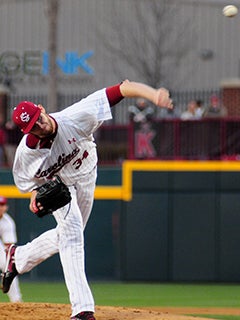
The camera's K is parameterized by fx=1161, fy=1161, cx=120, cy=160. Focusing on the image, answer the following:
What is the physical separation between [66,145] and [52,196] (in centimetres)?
41

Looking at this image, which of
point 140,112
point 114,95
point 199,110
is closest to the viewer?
point 114,95

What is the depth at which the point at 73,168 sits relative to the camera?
9141 mm

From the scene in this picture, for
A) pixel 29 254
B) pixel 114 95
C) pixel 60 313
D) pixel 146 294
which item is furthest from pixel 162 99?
pixel 146 294

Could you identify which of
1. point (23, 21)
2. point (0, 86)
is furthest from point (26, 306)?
point (23, 21)

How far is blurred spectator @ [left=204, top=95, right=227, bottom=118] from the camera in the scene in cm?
1727

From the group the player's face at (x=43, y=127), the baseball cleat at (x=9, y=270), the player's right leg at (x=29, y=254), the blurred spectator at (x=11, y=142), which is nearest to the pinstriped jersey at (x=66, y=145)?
the player's face at (x=43, y=127)

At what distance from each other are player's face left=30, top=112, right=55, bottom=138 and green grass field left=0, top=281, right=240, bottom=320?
393 cm

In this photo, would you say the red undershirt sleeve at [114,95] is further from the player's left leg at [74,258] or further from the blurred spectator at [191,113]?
the blurred spectator at [191,113]

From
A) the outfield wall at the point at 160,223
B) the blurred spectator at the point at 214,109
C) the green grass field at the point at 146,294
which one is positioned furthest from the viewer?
the blurred spectator at the point at 214,109

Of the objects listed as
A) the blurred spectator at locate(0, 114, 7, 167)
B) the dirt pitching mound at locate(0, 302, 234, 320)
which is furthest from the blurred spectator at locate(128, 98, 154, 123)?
the dirt pitching mound at locate(0, 302, 234, 320)

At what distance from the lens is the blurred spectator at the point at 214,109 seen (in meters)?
17.3

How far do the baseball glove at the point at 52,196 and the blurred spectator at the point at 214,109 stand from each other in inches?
332

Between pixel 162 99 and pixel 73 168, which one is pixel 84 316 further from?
pixel 162 99

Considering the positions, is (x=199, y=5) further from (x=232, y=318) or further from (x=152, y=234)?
(x=232, y=318)
